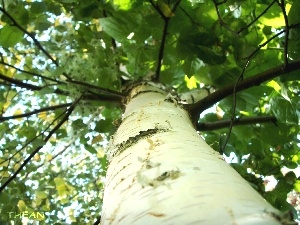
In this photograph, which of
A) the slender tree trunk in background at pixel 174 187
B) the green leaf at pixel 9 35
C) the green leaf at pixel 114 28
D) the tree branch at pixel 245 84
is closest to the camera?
the slender tree trunk in background at pixel 174 187

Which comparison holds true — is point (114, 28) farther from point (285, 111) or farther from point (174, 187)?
point (174, 187)

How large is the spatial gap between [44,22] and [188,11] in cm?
65

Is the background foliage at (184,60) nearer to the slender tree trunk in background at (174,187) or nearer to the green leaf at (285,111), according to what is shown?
the green leaf at (285,111)

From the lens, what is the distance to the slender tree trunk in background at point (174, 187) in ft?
1.17

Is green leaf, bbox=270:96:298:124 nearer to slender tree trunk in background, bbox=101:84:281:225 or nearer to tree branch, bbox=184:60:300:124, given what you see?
tree branch, bbox=184:60:300:124

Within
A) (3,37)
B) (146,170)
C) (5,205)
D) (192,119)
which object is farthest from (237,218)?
(5,205)

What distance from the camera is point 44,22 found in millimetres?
1426

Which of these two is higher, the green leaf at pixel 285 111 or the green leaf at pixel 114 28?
the green leaf at pixel 114 28

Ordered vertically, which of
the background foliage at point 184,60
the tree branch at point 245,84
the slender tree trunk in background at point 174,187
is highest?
the background foliage at point 184,60

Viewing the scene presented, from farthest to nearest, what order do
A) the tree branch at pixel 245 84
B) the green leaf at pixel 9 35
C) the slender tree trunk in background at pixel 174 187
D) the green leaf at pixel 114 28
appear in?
the green leaf at pixel 9 35 < the green leaf at pixel 114 28 < the tree branch at pixel 245 84 < the slender tree trunk in background at pixel 174 187

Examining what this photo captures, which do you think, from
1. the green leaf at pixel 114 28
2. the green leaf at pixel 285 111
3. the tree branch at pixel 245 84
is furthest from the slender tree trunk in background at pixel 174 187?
the green leaf at pixel 285 111

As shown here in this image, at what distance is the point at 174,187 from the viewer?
43 centimetres

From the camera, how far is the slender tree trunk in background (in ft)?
1.17

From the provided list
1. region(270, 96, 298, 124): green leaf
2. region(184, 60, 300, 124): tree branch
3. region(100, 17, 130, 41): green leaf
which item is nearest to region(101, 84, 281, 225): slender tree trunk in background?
region(184, 60, 300, 124): tree branch
